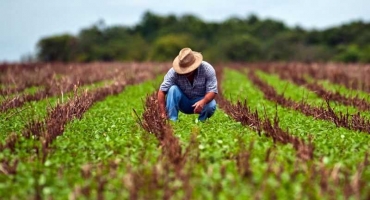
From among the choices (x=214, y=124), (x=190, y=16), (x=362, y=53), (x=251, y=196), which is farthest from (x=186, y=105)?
(x=190, y=16)

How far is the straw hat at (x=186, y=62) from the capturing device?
779cm

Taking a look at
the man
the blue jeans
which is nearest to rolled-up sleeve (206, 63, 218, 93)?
the man

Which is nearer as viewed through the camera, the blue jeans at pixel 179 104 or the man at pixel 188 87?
the man at pixel 188 87

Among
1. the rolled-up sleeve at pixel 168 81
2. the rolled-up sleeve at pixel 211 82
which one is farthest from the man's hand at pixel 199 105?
the rolled-up sleeve at pixel 168 81

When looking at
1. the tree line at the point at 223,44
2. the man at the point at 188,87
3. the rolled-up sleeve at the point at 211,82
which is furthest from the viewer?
the tree line at the point at 223,44

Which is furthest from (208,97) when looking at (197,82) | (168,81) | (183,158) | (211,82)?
(183,158)

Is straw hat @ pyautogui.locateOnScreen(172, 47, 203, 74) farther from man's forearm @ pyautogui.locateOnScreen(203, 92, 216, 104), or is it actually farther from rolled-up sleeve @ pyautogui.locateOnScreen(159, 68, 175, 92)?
man's forearm @ pyautogui.locateOnScreen(203, 92, 216, 104)

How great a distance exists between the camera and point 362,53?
57.1m

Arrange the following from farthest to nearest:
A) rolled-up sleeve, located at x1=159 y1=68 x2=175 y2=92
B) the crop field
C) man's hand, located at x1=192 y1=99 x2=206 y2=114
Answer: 1. rolled-up sleeve, located at x1=159 y1=68 x2=175 y2=92
2. man's hand, located at x1=192 y1=99 x2=206 y2=114
3. the crop field

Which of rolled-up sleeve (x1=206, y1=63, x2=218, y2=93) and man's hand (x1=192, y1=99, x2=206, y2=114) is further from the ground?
rolled-up sleeve (x1=206, y1=63, x2=218, y2=93)

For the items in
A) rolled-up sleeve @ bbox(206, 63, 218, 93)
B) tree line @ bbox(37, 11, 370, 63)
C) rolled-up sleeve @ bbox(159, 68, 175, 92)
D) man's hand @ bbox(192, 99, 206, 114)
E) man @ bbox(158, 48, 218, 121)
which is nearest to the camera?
man's hand @ bbox(192, 99, 206, 114)

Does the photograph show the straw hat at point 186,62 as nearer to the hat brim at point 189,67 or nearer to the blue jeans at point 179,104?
the hat brim at point 189,67

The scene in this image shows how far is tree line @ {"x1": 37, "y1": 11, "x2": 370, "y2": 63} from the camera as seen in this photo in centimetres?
6238

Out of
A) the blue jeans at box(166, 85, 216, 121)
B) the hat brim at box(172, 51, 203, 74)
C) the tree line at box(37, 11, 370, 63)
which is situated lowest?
the tree line at box(37, 11, 370, 63)
